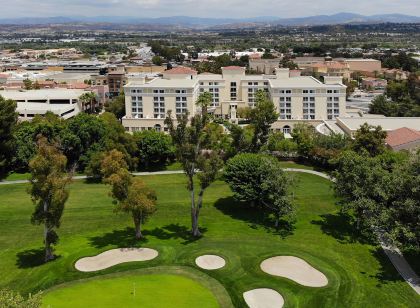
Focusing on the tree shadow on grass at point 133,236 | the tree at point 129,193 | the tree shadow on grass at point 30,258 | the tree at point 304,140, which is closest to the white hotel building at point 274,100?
the tree at point 304,140

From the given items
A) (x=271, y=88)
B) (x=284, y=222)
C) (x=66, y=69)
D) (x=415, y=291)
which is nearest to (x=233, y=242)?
(x=284, y=222)

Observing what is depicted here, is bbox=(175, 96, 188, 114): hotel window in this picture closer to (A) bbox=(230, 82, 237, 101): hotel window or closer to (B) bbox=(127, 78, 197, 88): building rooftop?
(B) bbox=(127, 78, 197, 88): building rooftop

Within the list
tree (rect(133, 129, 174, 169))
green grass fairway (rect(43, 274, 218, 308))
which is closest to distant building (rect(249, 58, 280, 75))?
tree (rect(133, 129, 174, 169))

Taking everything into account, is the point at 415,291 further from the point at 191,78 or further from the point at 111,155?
the point at 191,78

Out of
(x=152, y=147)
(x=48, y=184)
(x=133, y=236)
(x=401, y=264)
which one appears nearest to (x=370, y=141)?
(x=401, y=264)

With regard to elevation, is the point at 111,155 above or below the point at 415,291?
above

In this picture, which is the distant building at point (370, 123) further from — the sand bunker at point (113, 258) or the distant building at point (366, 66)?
the distant building at point (366, 66)

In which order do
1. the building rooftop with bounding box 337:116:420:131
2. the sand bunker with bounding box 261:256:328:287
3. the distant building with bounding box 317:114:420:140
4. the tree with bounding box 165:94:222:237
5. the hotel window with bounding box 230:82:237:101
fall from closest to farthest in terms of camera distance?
the sand bunker with bounding box 261:256:328:287 < the tree with bounding box 165:94:222:237 < the distant building with bounding box 317:114:420:140 < the building rooftop with bounding box 337:116:420:131 < the hotel window with bounding box 230:82:237:101
